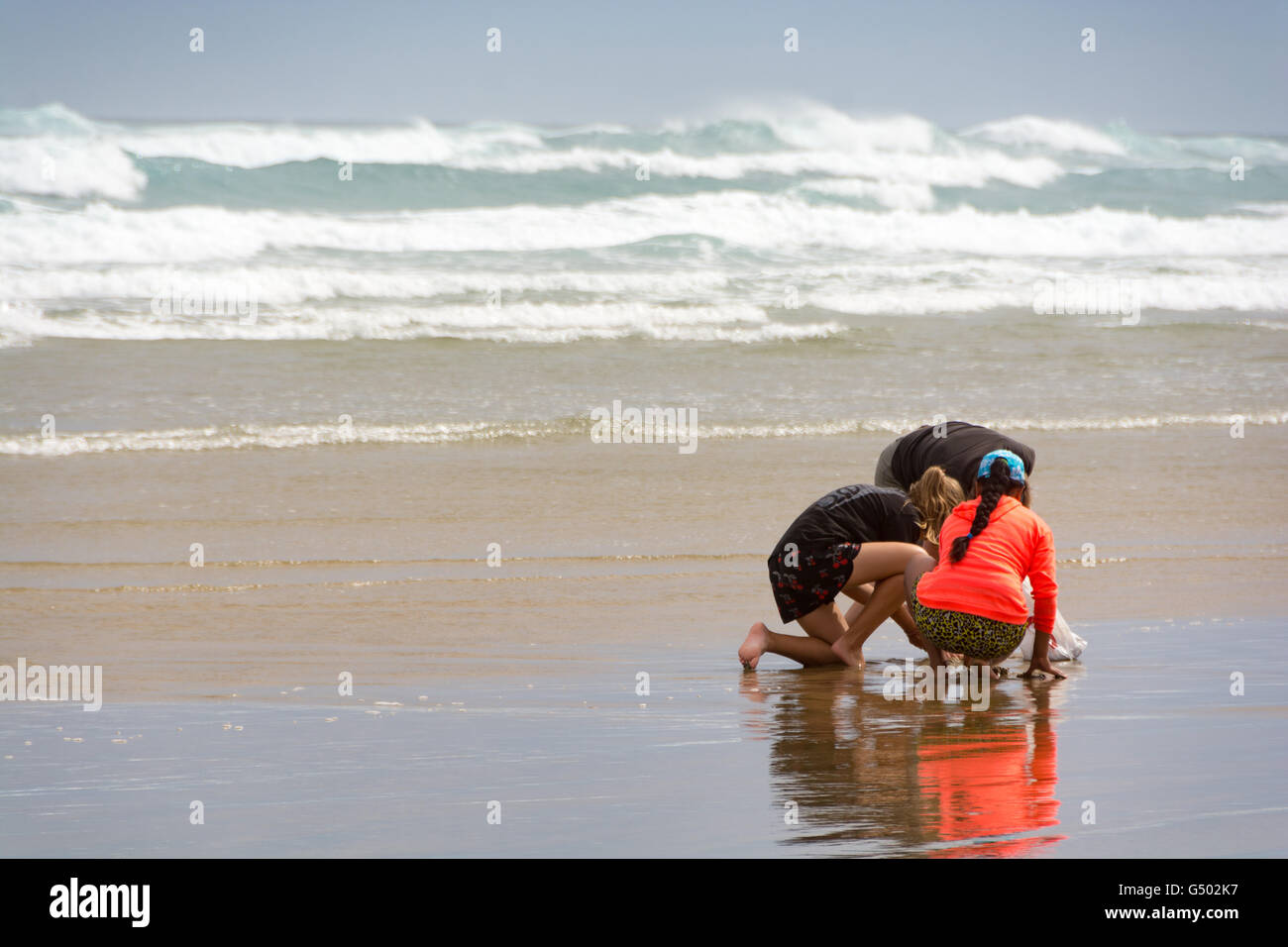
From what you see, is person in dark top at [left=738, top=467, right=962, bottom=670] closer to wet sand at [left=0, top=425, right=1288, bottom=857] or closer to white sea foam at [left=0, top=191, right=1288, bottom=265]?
wet sand at [left=0, top=425, right=1288, bottom=857]

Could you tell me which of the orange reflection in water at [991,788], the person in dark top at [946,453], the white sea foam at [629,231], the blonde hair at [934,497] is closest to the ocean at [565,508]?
the orange reflection in water at [991,788]

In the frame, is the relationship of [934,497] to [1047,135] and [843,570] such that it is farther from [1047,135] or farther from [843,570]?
[1047,135]

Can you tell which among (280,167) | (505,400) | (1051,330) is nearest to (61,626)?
(505,400)

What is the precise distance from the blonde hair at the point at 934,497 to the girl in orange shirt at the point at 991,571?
251 millimetres

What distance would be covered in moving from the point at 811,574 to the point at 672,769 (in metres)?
1.64

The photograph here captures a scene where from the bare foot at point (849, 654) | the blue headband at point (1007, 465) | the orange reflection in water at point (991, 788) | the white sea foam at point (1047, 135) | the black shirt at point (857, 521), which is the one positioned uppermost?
the white sea foam at point (1047, 135)

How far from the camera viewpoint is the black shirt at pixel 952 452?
5301mm

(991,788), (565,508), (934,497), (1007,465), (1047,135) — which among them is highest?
Result: (1047,135)

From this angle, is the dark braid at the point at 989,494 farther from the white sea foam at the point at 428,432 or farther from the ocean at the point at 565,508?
the white sea foam at the point at 428,432

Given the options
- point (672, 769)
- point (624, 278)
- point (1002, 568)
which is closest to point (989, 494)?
point (1002, 568)

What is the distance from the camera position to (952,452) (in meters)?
5.38

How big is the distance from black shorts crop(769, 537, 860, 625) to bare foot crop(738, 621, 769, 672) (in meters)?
0.17

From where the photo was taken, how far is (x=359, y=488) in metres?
9.14

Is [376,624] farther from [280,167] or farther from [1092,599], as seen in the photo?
[280,167]
